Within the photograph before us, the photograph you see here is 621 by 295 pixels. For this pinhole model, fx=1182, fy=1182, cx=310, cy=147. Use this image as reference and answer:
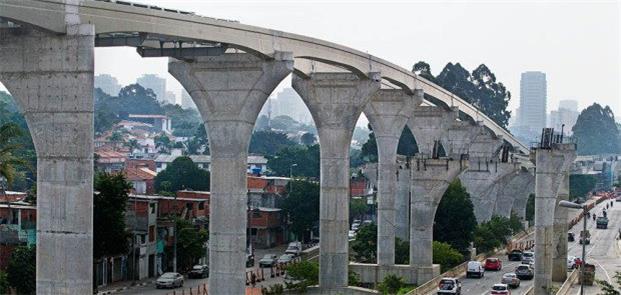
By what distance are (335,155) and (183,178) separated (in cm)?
5504

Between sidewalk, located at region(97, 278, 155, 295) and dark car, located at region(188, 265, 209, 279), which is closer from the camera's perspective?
sidewalk, located at region(97, 278, 155, 295)

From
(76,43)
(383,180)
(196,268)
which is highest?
(76,43)

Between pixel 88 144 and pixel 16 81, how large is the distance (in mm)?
2510

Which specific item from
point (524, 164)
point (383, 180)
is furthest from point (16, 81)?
point (524, 164)

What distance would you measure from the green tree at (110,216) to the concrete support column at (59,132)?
29.4 meters

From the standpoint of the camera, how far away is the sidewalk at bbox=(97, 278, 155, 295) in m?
62.3

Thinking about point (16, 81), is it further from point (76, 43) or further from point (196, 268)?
point (196, 268)

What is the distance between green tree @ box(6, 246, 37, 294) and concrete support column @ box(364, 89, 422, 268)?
2036cm

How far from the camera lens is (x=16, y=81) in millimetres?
31094

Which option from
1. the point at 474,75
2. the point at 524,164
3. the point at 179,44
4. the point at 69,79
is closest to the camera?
the point at 69,79

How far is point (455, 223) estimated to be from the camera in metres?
80.7

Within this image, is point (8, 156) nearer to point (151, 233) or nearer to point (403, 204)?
point (151, 233)

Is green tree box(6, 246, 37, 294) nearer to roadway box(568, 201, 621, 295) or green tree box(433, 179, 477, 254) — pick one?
roadway box(568, 201, 621, 295)

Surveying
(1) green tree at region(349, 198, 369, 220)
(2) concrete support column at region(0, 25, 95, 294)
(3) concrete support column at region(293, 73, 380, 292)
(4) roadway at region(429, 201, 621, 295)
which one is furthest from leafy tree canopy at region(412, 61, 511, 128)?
(2) concrete support column at region(0, 25, 95, 294)
